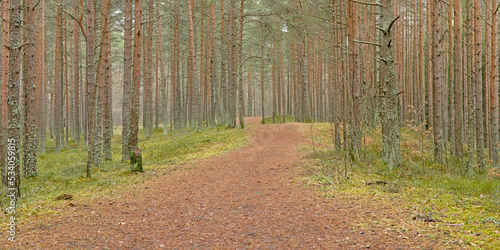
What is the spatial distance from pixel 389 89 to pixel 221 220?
20.5ft

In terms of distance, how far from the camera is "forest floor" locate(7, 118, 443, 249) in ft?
14.2

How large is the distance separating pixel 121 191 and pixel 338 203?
5103 millimetres

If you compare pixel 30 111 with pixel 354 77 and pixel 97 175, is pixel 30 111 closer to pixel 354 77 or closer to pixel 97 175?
pixel 97 175

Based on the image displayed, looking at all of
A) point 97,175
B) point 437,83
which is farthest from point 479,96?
point 97,175

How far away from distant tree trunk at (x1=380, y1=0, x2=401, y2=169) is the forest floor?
9.97ft

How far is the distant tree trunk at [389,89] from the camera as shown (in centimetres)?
866

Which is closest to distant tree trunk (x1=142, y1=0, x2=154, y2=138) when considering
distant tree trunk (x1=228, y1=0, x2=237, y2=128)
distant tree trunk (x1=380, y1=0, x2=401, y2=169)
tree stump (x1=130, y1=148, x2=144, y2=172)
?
distant tree trunk (x1=228, y1=0, x2=237, y2=128)

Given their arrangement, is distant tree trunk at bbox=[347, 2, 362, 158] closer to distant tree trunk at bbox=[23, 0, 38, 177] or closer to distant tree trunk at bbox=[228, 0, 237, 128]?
distant tree trunk at bbox=[228, 0, 237, 128]

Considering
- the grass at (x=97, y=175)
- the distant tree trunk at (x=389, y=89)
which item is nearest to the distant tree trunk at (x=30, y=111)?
the grass at (x=97, y=175)

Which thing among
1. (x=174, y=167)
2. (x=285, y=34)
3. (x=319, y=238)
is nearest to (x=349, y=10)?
(x=174, y=167)

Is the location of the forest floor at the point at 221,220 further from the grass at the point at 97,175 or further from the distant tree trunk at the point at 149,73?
the distant tree trunk at the point at 149,73

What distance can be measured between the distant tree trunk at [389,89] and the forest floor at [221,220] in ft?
9.97

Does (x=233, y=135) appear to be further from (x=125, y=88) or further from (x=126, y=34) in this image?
(x=126, y=34)

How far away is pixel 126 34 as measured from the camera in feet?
41.3
